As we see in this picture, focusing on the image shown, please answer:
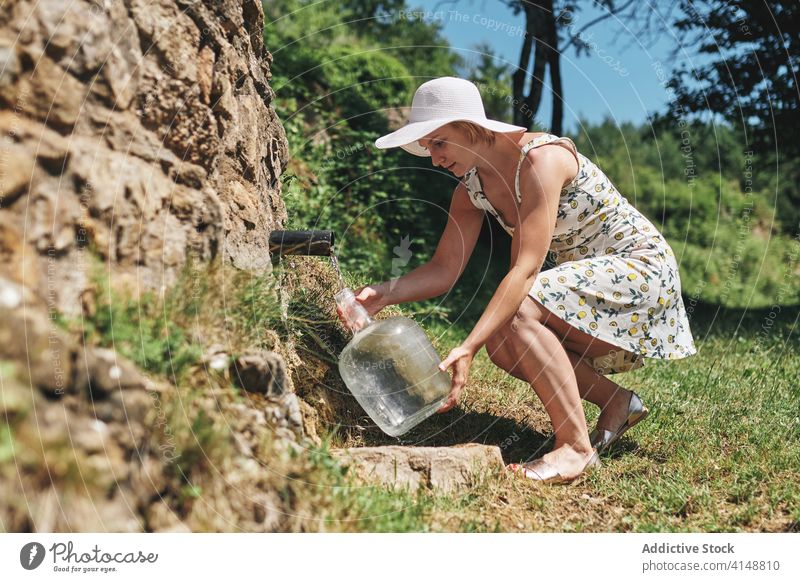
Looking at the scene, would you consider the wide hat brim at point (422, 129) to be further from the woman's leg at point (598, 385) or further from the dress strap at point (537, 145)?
the woman's leg at point (598, 385)

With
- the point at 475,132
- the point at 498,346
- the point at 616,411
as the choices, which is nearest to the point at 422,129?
the point at 475,132

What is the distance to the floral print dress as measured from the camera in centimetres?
277

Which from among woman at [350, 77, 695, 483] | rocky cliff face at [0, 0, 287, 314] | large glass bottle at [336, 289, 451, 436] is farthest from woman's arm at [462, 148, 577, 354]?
rocky cliff face at [0, 0, 287, 314]

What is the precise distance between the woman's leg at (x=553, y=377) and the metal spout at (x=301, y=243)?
788mm

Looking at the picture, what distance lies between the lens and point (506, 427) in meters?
3.26

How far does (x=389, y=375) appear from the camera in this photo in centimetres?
287

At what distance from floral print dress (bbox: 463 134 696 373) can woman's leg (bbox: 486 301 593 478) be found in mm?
103

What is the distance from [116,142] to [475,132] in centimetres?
134

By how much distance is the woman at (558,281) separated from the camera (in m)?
2.64

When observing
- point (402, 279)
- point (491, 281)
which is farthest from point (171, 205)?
point (491, 281)

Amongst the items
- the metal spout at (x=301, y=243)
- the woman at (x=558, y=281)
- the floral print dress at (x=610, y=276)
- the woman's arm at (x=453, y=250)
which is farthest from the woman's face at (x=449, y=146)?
the metal spout at (x=301, y=243)

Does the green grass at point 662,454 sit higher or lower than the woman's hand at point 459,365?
lower

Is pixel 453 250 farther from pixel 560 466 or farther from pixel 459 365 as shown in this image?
pixel 560 466

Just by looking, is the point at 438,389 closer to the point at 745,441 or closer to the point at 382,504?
the point at 382,504
